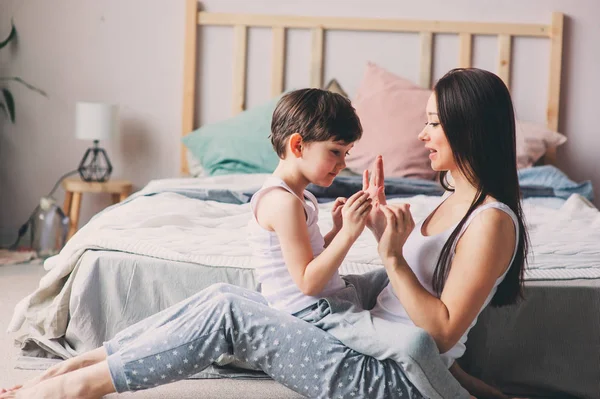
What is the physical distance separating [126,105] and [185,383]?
2.22 metres

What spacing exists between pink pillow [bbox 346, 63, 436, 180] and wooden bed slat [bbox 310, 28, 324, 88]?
0.82ft

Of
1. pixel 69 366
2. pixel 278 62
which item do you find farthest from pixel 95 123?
pixel 69 366

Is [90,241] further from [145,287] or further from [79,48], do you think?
[79,48]

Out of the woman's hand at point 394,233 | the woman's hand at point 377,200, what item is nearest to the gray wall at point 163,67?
the woman's hand at point 377,200

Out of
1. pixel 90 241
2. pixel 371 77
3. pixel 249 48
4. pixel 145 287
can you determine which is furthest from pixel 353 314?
pixel 249 48

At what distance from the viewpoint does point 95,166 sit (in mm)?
3732

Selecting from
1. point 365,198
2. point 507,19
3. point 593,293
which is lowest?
point 593,293

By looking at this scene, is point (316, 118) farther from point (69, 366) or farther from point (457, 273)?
point (69, 366)

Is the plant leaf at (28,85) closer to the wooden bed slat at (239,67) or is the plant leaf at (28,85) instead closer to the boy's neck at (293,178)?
the wooden bed slat at (239,67)

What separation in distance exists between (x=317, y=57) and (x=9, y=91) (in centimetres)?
150

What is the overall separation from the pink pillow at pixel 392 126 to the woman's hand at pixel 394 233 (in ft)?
6.00

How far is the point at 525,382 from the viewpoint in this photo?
188cm

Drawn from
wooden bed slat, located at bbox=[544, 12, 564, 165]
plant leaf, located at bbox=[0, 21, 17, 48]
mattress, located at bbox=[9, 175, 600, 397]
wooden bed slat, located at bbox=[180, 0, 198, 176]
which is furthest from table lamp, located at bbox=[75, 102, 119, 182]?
wooden bed slat, located at bbox=[544, 12, 564, 165]

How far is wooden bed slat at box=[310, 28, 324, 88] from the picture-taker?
378 centimetres
